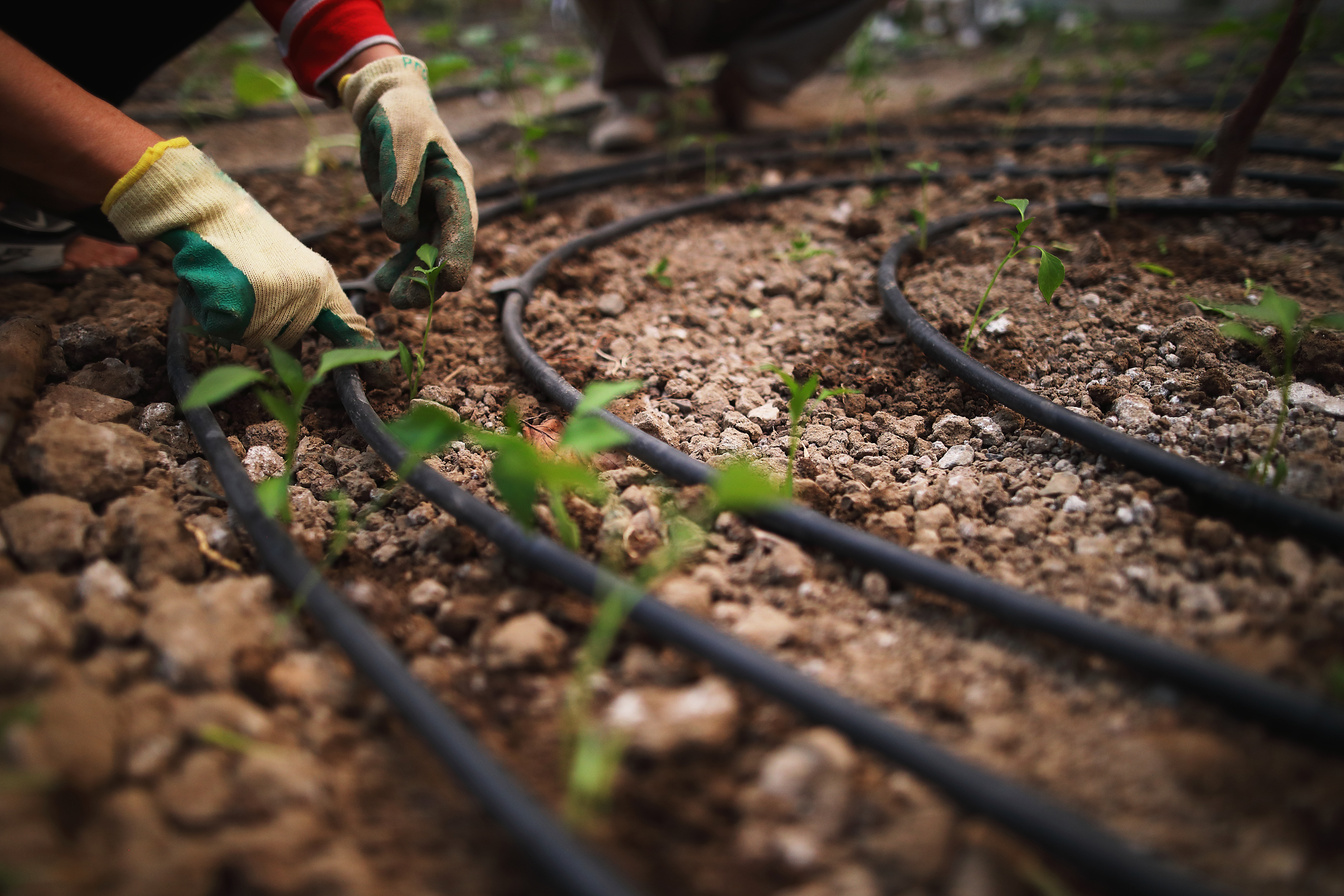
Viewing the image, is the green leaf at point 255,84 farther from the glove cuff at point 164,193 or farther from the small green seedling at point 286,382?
the small green seedling at point 286,382

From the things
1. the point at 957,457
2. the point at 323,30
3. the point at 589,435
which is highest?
the point at 323,30

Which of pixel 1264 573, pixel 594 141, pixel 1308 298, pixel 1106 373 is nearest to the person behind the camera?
pixel 1264 573

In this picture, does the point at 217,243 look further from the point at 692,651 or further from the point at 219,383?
the point at 692,651

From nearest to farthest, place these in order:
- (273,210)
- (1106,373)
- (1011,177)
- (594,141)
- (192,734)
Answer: (192,734) → (1106,373) → (273,210) → (1011,177) → (594,141)

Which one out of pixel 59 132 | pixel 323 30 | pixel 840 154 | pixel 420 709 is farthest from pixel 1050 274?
pixel 59 132

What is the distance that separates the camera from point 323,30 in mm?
1296

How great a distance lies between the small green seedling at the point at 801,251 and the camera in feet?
5.36

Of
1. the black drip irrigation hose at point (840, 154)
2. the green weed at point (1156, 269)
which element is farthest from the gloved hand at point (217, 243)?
the green weed at point (1156, 269)

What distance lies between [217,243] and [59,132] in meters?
0.24

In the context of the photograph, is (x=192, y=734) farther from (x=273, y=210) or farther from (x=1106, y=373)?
(x=273, y=210)

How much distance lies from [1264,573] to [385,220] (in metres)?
1.41

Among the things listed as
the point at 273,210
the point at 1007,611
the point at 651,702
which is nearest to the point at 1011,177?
the point at 1007,611

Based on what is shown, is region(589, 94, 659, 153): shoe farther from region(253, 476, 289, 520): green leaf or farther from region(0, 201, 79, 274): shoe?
region(253, 476, 289, 520): green leaf

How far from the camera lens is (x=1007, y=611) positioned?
76 centimetres
